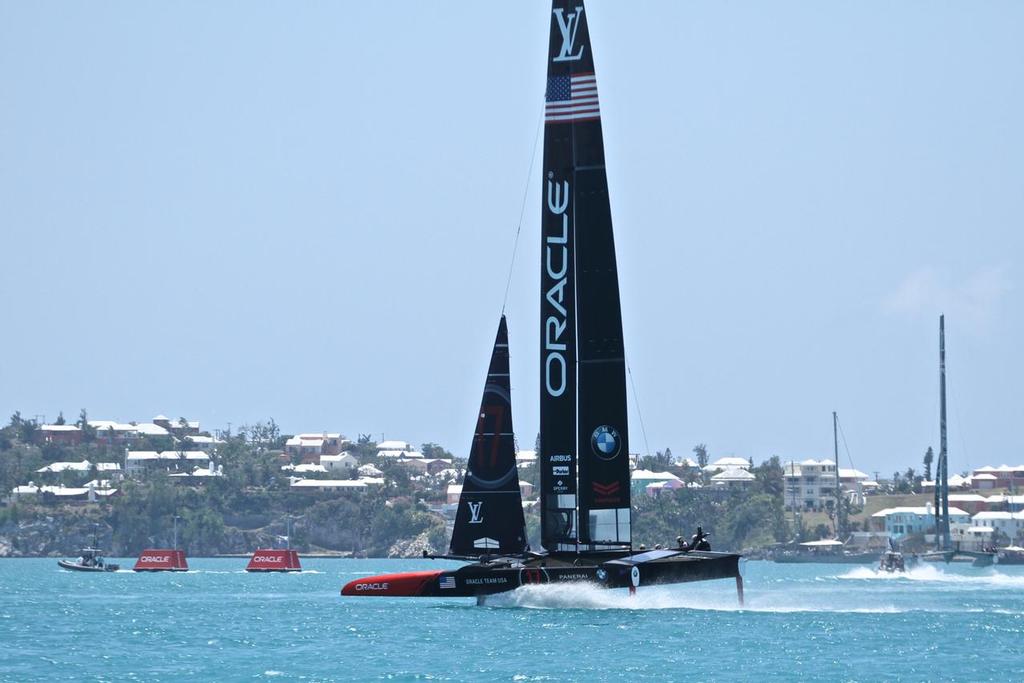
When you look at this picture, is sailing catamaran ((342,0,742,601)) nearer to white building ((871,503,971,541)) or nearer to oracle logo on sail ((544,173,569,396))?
oracle logo on sail ((544,173,569,396))

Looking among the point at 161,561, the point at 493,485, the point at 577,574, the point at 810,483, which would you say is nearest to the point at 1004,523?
the point at 810,483

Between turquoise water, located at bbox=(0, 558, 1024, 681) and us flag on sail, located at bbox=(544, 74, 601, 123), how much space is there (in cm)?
1174

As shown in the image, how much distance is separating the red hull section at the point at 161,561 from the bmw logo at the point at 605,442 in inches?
2719

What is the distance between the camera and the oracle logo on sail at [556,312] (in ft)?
146

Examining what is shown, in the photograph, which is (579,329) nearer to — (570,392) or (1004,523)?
(570,392)

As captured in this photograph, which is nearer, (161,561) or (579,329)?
(579,329)

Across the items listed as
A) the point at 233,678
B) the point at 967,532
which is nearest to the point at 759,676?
the point at 233,678

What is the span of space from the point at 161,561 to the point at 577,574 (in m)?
73.2

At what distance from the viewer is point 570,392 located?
146ft

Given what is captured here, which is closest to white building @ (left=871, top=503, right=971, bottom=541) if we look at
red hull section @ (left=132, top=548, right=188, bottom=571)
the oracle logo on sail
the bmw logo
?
red hull section @ (left=132, top=548, right=188, bottom=571)

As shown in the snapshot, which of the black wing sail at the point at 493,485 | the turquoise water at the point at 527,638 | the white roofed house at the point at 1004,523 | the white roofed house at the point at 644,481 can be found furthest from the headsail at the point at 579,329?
the white roofed house at the point at 644,481

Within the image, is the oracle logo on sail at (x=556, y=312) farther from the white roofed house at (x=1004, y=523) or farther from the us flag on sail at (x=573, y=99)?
the white roofed house at (x=1004, y=523)

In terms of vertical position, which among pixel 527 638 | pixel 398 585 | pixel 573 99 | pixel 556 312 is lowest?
pixel 527 638

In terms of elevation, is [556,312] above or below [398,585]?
above
